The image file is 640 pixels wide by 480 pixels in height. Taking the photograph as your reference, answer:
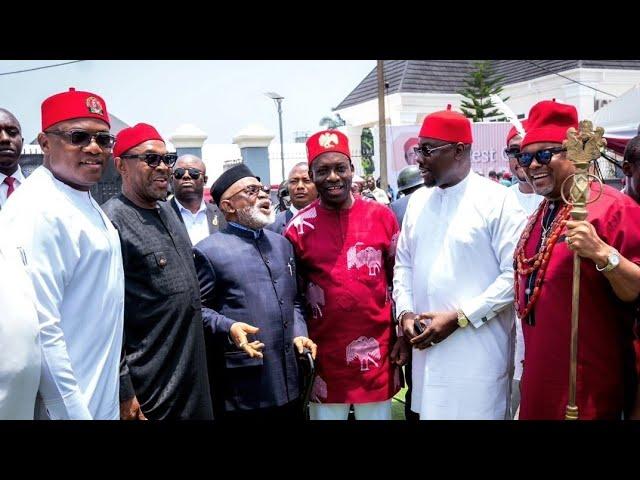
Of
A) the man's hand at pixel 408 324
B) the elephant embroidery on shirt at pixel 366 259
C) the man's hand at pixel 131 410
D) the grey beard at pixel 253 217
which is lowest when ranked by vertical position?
the man's hand at pixel 131 410

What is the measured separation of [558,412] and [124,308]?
2.04 m

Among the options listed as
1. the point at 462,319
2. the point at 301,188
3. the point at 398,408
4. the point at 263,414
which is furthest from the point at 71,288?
the point at 398,408

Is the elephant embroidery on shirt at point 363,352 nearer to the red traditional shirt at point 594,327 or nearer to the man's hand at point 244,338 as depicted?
the man's hand at point 244,338

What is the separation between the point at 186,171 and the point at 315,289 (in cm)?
268

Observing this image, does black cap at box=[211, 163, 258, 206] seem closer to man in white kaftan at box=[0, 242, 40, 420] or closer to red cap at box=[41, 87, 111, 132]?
red cap at box=[41, 87, 111, 132]

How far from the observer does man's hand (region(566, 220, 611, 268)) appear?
2.35 meters

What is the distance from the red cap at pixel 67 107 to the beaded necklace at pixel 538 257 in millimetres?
2095

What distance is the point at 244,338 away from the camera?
2.94 meters

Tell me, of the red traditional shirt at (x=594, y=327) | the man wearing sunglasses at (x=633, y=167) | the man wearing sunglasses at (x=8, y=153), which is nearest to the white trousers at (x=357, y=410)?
the red traditional shirt at (x=594, y=327)

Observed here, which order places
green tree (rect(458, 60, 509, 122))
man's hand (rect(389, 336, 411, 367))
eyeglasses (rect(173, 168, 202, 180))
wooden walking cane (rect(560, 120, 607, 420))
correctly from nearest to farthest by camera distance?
wooden walking cane (rect(560, 120, 607, 420)), man's hand (rect(389, 336, 411, 367)), eyeglasses (rect(173, 168, 202, 180)), green tree (rect(458, 60, 509, 122))

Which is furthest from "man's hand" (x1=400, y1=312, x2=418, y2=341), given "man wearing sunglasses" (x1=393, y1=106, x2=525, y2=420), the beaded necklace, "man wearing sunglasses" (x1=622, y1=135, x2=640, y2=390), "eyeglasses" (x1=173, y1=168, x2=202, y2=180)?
"eyeglasses" (x1=173, y1=168, x2=202, y2=180)

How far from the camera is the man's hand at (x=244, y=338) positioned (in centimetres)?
291

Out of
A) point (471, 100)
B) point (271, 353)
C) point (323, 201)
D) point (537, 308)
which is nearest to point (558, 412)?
point (537, 308)

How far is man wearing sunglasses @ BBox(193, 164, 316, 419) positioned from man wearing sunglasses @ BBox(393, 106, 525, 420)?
67 cm
